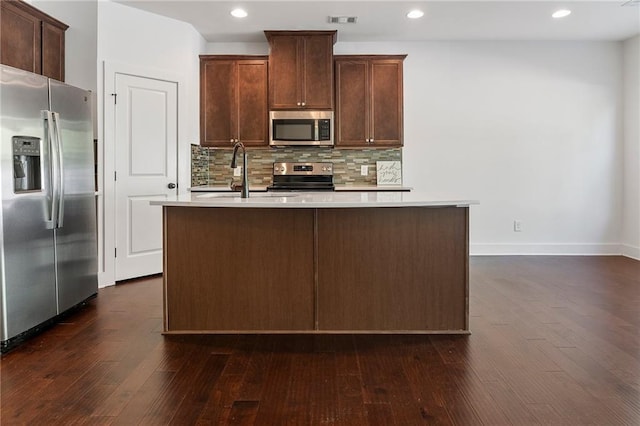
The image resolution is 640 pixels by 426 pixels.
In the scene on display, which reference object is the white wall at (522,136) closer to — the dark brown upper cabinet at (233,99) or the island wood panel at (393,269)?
A: the dark brown upper cabinet at (233,99)

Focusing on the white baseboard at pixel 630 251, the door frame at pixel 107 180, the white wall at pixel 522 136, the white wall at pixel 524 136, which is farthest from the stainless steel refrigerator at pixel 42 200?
the white baseboard at pixel 630 251

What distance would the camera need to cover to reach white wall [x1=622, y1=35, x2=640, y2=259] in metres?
5.91

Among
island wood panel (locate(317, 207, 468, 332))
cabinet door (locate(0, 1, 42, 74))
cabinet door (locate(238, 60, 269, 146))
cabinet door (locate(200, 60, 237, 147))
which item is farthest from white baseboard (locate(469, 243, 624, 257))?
cabinet door (locate(0, 1, 42, 74))

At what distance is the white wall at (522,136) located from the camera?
608 cm

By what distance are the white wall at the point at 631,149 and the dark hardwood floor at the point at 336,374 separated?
9.22 feet

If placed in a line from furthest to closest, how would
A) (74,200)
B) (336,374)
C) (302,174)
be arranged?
(302,174) < (74,200) < (336,374)

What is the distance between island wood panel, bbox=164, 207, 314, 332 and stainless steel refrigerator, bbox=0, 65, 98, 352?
0.82 m

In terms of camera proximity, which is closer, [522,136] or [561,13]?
[561,13]

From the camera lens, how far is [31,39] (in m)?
4.08

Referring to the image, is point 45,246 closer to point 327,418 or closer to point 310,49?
point 327,418

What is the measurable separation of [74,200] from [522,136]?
503cm

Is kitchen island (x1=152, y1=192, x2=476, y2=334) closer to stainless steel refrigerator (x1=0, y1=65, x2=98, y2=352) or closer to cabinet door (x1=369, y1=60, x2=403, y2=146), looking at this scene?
stainless steel refrigerator (x1=0, y1=65, x2=98, y2=352)

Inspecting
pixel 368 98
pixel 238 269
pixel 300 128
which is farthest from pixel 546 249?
pixel 238 269

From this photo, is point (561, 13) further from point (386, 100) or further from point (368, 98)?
point (368, 98)
